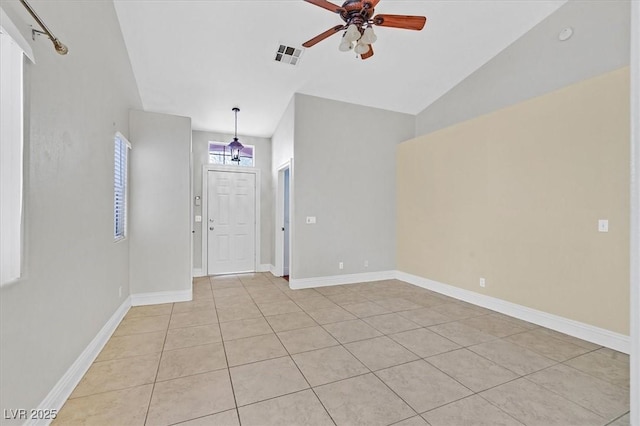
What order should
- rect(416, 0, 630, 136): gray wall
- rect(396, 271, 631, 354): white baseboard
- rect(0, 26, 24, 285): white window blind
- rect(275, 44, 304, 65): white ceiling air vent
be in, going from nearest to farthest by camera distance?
rect(0, 26, 24, 285): white window blind → rect(396, 271, 631, 354): white baseboard → rect(416, 0, 630, 136): gray wall → rect(275, 44, 304, 65): white ceiling air vent

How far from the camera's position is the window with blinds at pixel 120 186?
320 centimetres

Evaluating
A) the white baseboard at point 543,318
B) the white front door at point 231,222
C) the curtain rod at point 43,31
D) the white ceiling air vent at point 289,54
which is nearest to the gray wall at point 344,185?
the white ceiling air vent at point 289,54

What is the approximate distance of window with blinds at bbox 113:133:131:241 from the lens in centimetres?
320

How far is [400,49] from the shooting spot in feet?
Result: 13.2

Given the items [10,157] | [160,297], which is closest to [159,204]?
[160,297]

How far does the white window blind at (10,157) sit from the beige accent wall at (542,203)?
4547 mm

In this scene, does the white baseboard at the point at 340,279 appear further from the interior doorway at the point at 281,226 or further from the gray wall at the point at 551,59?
the gray wall at the point at 551,59

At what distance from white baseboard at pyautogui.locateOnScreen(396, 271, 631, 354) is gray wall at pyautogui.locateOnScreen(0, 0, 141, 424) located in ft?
14.7

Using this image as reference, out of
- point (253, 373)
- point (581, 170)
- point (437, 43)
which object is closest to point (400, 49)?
point (437, 43)

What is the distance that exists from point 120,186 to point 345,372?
336 cm

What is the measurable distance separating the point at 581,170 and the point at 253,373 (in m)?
3.82

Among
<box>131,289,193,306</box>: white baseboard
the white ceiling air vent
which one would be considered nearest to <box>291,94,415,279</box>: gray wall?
the white ceiling air vent

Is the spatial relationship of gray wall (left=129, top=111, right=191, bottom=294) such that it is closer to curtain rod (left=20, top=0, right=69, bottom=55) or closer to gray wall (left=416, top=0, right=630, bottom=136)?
curtain rod (left=20, top=0, right=69, bottom=55)

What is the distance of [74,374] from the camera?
2.03 meters
